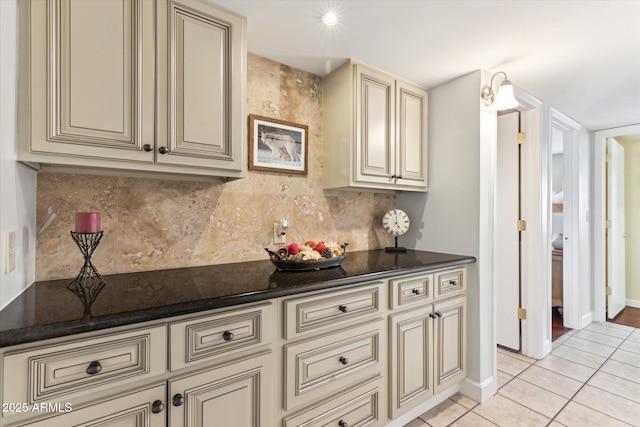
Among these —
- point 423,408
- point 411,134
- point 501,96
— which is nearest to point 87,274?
point 423,408

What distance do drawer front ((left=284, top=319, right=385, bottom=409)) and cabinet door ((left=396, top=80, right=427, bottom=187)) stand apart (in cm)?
115

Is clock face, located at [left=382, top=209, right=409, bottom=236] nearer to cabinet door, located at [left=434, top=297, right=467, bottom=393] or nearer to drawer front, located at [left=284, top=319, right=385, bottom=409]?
cabinet door, located at [left=434, top=297, right=467, bottom=393]

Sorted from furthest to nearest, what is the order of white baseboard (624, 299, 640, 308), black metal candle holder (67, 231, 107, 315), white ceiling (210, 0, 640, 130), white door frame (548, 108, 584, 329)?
white baseboard (624, 299, 640, 308) < white door frame (548, 108, 584, 329) < white ceiling (210, 0, 640, 130) < black metal candle holder (67, 231, 107, 315)

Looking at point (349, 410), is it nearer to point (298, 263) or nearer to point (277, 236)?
point (298, 263)

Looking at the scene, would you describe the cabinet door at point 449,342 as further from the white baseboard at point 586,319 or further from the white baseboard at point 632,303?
the white baseboard at point 632,303

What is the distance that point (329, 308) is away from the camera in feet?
4.58

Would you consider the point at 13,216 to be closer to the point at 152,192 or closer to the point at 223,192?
the point at 152,192

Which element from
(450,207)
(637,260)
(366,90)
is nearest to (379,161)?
(366,90)

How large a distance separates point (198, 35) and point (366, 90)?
107cm

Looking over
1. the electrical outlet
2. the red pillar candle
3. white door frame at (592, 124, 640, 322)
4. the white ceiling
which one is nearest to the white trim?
white door frame at (592, 124, 640, 322)

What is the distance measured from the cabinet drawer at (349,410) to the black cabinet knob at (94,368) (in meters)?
0.77

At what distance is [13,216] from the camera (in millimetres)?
1027

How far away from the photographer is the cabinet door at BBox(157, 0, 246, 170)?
131cm

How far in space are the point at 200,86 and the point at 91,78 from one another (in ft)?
1.34
